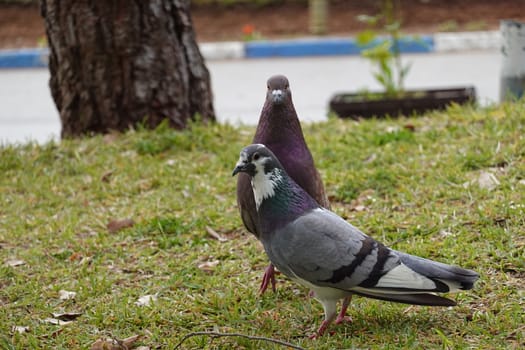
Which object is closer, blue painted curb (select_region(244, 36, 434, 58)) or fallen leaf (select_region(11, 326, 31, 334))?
fallen leaf (select_region(11, 326, 31, 334))

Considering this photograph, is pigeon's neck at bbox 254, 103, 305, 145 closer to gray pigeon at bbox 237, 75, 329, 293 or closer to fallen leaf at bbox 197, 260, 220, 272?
gray pigeon at bbox 237, 75, 329, 293

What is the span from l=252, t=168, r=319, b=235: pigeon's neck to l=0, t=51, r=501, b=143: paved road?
543 cm

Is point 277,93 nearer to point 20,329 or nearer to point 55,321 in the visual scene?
point 55,321

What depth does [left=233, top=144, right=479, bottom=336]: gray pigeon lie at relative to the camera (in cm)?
306

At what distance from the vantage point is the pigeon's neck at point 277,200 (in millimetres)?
3254

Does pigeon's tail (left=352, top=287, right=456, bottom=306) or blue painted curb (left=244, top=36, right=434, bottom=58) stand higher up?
blue painted curb (left=244, top=36, right=434, bottom=58)

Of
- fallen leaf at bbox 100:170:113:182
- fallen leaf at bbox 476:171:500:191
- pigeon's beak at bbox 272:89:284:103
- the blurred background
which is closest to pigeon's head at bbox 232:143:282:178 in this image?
pigeon's beak at bbox 272:89:284:103

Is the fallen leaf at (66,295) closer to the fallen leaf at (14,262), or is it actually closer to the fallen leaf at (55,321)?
the fallen leaf at (55,321)

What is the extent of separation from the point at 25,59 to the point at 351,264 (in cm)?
1035

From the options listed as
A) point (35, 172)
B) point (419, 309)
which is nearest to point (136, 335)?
point (419, 309)

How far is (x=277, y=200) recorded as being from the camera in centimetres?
326

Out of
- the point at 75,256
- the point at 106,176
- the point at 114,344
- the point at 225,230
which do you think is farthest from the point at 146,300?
the point at 106,176

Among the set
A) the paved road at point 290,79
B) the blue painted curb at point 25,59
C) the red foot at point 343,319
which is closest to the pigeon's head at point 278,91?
the red foot at point 343,319

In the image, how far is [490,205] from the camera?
4.27 meters
